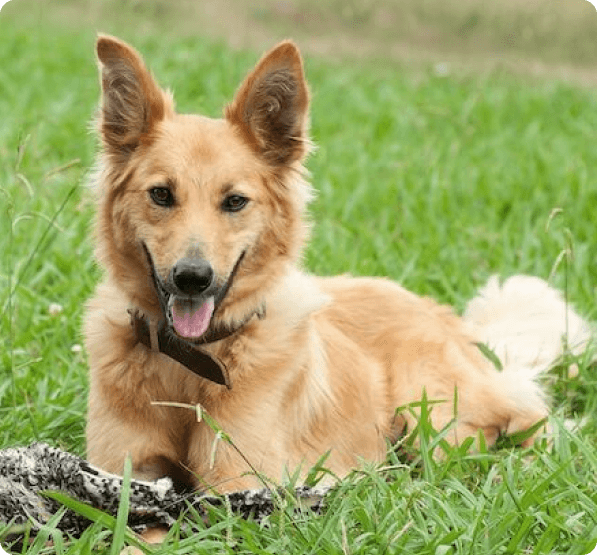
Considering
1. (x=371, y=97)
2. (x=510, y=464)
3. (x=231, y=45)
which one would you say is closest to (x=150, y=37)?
(x=231, y=45)

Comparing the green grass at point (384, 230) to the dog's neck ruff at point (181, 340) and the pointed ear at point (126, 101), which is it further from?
the dog's neck ruff at point (181, 340)

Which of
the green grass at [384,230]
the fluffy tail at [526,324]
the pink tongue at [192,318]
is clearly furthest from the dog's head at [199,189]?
the fluffy tail at [526,324]

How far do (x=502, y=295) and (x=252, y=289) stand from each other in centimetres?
205

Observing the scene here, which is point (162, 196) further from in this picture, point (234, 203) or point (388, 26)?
point (388, 26)

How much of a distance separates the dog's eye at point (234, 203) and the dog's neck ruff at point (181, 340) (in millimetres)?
172

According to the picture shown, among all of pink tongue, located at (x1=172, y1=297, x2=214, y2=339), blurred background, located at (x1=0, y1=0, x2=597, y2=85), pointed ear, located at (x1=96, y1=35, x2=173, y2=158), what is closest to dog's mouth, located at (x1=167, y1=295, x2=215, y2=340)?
pink tongue, located at (x1=172, y1=297, x2=214, y2=339)

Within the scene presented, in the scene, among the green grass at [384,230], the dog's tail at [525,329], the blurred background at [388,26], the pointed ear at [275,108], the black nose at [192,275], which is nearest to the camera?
the green grass at [384,230]

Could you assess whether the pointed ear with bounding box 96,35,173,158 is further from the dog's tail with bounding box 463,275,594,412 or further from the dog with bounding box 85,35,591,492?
the dog's tail with bounding box 463,275,594,412

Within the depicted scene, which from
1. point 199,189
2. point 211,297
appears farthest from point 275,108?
point 211,297

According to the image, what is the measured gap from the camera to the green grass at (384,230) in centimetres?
361

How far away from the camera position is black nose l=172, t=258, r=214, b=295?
12.3ft

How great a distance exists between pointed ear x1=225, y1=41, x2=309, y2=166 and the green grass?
0.80 metres

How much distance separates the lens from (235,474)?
13.1ft

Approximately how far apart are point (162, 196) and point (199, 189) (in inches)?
5.7
